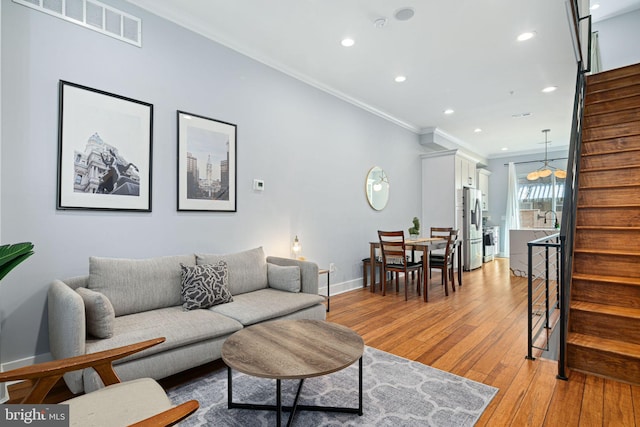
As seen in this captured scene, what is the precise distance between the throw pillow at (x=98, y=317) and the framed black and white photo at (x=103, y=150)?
89cm

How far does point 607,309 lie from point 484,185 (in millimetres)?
7031

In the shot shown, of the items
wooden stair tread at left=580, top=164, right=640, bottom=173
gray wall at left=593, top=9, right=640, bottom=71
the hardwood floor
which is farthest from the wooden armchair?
gray wall at left=593, top=9, right=640, bottom=71

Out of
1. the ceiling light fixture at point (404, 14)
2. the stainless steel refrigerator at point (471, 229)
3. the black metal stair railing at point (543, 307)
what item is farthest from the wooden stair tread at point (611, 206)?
the stainless steel refrigerator at point (471, 229)

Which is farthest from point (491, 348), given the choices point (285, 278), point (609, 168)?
point (609, 168)

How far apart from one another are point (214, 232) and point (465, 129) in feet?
18.7

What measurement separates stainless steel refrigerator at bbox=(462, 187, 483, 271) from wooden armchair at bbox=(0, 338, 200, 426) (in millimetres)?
6241

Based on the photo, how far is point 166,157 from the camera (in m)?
2.90

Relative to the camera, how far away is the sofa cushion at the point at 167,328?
1902 millimetres

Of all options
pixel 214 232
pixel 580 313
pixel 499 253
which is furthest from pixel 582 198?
pixel 499 253

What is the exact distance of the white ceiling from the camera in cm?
287

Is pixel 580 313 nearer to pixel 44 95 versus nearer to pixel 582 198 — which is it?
pixel 582 198

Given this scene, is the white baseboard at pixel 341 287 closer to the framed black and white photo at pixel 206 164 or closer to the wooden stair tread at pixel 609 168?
the framed black and white photo at pixel 206 164

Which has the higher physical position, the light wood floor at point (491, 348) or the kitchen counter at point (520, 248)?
the kitchen counter at point (520, 248)

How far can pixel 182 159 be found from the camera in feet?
9.82
